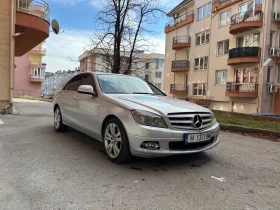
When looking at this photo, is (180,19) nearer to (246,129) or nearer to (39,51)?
(39,51)

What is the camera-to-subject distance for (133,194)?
3.02 m

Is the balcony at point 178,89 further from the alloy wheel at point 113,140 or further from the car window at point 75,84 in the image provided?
the alloy wheel at point 113,140

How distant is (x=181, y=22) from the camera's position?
3089cm

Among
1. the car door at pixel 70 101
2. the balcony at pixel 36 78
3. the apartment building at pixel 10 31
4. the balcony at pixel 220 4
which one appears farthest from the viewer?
the balcony at pixel 36 78

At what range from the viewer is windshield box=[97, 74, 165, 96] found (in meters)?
4.92

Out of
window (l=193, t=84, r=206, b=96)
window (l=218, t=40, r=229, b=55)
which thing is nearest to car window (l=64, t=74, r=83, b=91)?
window (l=218, t=40, r=229, b=55)

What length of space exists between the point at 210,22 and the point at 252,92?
983 cm

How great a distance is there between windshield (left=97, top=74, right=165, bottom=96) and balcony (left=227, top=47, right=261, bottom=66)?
57.1 ft

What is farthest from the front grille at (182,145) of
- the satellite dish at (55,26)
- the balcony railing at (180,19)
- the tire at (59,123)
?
the balcony railing at (180,19)

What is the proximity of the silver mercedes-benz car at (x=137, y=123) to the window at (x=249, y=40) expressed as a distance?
1920cm

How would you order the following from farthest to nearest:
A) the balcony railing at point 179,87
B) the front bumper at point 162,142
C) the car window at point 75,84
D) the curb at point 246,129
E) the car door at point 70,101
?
the balcony railing at point 179,87 → the curb at point 246,129 → the car window at point 75,84 → the car door at point 70,101 → the front bumper at point 162,142

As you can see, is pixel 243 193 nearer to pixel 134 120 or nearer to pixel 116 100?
pixel 134 120

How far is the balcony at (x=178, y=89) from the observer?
29.6 metres

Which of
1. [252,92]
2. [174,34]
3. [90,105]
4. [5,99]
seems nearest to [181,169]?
[90,105]
